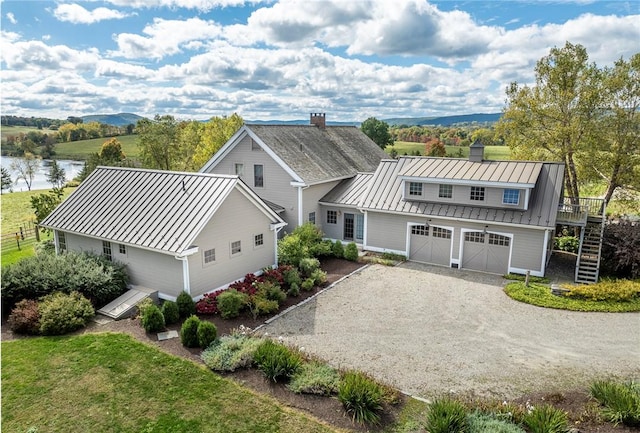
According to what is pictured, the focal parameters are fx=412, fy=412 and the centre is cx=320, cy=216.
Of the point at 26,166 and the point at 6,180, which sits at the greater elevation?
the point at 26,166

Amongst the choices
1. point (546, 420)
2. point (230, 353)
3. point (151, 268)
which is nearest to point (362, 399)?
point (546, 420)

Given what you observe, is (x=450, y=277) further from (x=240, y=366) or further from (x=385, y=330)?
(x=240, y=366)

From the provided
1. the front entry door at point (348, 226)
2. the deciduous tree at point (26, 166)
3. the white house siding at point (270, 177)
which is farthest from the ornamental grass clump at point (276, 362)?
the deciduous tree at point (26, 166)

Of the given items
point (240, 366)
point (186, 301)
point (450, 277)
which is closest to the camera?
point (240, 366)

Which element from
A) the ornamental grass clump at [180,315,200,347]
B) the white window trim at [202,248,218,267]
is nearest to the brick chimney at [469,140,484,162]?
the white window trim at [202,248,218,267]

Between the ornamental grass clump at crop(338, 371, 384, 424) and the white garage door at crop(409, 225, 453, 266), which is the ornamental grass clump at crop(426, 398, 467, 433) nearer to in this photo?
the ornamental grass clump at crop(338, 371, 384, 424)

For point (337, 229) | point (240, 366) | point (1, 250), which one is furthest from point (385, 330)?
point (1, 250)

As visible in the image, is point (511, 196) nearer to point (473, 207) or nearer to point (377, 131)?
point (473, 207)
